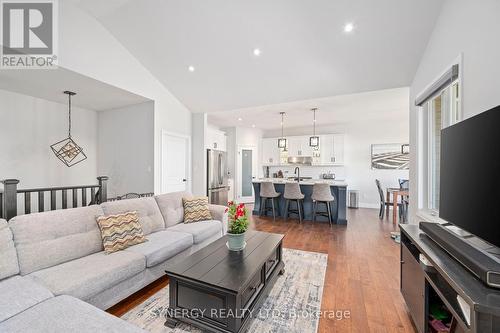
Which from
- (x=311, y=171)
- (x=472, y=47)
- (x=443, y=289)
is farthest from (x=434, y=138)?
(x=311, y=171)

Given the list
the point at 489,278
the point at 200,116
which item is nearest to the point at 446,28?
the point at 489,278

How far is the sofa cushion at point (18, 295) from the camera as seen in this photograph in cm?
124

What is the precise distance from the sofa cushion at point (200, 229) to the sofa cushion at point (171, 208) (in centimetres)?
11


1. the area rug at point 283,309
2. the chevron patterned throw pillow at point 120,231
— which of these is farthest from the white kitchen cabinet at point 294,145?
the chevron patterned throw pillow at point 120,231

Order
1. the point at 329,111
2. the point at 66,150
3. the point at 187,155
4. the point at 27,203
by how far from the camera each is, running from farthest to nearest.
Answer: the point at 329,111 < the point at 187,155 < the point at 66,150 < the point at 27,203

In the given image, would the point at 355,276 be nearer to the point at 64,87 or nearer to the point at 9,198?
the point at 9,198

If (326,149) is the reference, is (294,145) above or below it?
above

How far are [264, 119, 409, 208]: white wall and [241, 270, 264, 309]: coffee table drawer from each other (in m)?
5.94

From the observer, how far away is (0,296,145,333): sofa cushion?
1104 mm

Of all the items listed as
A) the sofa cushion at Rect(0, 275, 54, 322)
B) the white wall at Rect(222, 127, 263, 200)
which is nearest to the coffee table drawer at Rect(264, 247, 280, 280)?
the sofa cushion at Rect(0, 275, 54, 322)

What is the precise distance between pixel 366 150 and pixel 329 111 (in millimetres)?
2128

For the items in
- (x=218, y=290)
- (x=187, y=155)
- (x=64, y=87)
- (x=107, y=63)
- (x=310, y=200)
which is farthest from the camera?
(x=187, y=155)

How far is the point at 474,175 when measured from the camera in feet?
4.23

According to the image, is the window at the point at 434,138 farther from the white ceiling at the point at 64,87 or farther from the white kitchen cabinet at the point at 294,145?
the white ceiling at the point at 64,87
